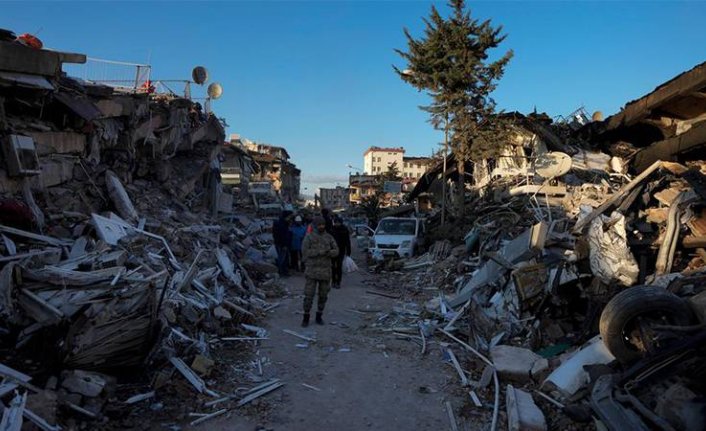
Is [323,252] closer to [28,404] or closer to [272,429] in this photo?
[272,429]

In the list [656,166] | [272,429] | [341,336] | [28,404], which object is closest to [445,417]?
[272,429]

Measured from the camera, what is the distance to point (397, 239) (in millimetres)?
19031

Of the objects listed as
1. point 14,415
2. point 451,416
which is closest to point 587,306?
point 451,416

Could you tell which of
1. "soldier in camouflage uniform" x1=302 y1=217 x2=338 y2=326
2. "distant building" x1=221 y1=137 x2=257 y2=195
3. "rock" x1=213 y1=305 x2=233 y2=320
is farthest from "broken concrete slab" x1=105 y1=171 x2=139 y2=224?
"distant building" x1=221 y1=137 x2=257 y2=195

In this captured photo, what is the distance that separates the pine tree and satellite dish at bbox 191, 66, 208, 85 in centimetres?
972

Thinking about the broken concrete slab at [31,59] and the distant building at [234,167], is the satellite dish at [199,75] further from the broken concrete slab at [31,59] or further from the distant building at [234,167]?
the distant building at [234,167]

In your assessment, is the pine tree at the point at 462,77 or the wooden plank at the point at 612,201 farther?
the pine tree at the point at 462,77

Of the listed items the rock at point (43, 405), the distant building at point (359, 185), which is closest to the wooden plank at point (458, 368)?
the rock at point (43, 405)

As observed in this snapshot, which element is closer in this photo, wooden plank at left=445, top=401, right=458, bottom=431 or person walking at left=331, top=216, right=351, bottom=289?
wooden plank at left=445, top=401, right=458, bottom=431

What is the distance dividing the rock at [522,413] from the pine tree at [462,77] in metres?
16.7

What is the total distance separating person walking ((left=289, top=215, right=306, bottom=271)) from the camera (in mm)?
14805

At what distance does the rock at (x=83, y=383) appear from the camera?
16.0 ft

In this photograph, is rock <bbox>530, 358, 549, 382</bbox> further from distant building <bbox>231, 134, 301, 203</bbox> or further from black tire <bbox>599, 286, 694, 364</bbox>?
distant building <bbox>231, 134, 301, 203</bbox>

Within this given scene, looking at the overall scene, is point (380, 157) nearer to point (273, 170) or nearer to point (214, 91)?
point (273, 170)
